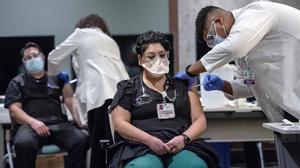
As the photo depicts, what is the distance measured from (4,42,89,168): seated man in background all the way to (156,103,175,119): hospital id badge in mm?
1316

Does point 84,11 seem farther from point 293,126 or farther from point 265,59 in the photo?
point 293,126

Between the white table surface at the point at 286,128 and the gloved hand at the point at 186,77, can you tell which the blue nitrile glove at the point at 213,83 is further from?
the white table surface at the point at 286,128

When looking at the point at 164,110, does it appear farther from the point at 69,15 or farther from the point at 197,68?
the point at 69,15

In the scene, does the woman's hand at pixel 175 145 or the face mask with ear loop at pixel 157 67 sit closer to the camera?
the woman's hand at pixel 175 145

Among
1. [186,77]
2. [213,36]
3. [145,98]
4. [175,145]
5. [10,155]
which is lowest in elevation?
[10,155]

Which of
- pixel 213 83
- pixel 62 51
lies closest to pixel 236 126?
pixel 213 83

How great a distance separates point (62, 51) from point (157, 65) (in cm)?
149

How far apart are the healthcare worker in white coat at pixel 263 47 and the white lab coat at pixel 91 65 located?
1545 mm

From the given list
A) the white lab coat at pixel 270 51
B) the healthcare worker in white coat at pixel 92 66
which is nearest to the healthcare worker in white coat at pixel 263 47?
the white lab coat at pixel 270 51

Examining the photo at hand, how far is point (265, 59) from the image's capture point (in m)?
2.66

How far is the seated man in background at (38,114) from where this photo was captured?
3887mm

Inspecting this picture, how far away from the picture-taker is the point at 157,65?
3039mm

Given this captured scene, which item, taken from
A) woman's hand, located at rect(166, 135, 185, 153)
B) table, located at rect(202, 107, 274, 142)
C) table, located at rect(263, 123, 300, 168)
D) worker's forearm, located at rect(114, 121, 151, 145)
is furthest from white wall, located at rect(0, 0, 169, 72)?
table, located at rect(263, 123, 300, 168)

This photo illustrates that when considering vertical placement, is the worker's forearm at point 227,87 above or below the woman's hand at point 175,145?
above
